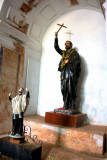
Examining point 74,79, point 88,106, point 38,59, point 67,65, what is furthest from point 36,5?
point 88,106

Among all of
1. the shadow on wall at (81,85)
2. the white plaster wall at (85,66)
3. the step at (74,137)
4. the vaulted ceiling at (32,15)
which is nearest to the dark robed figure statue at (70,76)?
the shadow on wall at (81,85)

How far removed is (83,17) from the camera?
196 inches

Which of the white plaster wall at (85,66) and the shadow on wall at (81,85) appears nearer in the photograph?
the white plaster wall at (85,66)

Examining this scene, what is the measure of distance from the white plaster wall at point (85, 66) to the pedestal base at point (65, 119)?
Answer: 0.65 m

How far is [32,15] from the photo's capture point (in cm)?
512

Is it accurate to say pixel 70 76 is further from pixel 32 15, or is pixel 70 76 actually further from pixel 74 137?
pixel 32 15

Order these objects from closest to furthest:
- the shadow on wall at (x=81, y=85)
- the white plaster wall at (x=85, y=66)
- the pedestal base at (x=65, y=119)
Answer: the pedestal base at (x=65, y=119) < the white plaster wall at (x=85, y=66) < the shadow on wall at (x=81, y=85)

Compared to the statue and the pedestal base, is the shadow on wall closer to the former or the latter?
the pedestal base

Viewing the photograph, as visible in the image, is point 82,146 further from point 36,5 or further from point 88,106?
point 36,5

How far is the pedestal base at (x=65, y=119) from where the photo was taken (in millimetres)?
3711

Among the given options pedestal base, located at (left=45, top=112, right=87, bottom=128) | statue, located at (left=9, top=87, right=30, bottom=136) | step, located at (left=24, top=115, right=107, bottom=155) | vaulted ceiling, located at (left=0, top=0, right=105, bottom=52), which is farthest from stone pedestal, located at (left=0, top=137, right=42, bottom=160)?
vaulted ceiling, located at (left=0, top=0, right=105, bottom=52)

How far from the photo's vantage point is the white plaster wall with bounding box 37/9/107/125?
14.4ft

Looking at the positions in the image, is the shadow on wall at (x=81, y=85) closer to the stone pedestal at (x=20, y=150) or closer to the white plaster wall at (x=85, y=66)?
the white plaster wall at (x=85, y=66)

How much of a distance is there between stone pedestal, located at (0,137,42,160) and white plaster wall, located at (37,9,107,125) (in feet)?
6.98
